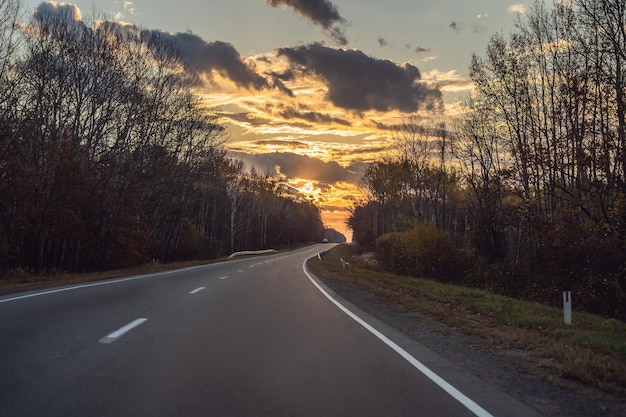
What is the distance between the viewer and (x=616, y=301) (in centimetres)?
1891

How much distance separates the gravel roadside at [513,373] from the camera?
5.02 metres

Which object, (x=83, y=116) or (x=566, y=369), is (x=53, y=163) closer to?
(x=83, y=116)

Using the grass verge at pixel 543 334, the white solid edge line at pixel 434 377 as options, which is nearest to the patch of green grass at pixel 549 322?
the grass verge at pixel 543 334

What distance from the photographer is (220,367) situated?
6164 mm

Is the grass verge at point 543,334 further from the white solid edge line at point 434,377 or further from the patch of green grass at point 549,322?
the white solid edge line at point 434,377

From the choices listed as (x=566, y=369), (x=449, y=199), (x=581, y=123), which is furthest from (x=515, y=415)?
(x=449, y=199)

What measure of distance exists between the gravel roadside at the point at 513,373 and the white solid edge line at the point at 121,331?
4.85 metres

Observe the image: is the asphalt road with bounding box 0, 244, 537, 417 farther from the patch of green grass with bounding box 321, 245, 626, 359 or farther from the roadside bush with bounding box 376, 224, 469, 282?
the roadside bush with bounding box 376, 224, 469, 282

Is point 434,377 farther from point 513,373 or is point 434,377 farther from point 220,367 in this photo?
point 220,367

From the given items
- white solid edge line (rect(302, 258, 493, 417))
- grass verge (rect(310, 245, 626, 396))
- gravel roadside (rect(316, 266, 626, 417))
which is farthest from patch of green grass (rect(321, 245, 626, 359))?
white solid edge line (rect(302, 258, 493, 417))

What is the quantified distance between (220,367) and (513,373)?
11.9 feet

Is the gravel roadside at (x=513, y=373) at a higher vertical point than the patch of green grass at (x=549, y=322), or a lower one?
higher

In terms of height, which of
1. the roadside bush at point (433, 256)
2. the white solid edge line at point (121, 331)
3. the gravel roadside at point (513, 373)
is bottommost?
the roadside bush at point (433, 256)

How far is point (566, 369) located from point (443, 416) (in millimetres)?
2761
